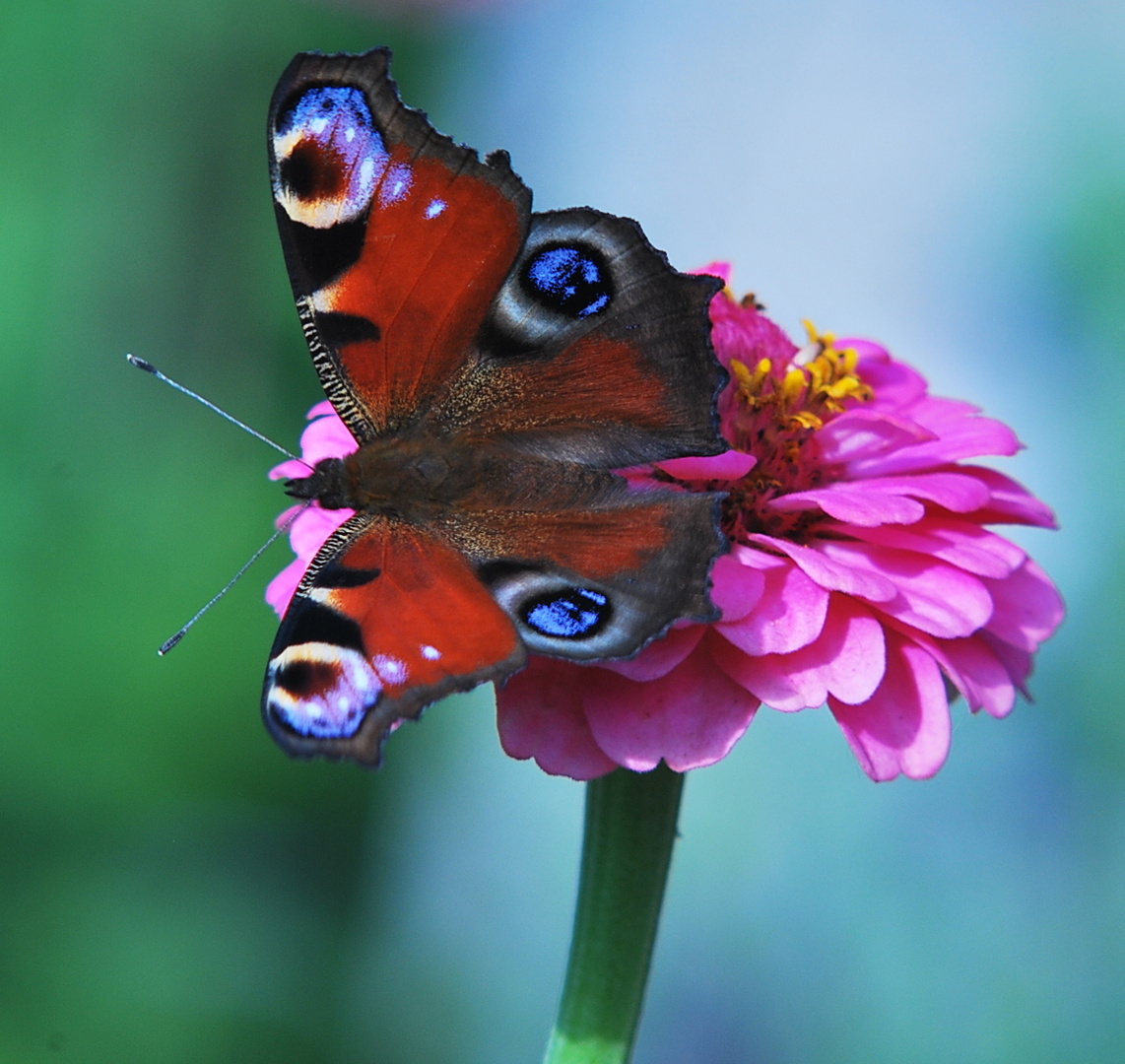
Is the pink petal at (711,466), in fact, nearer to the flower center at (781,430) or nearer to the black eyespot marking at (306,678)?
the flower center at (781,430)

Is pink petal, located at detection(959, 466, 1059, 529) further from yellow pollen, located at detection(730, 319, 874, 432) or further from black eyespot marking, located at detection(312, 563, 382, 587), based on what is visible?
black eyespot marking, located at detection(312, 563, 382, 587)

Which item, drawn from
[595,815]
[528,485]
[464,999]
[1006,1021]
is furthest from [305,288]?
[464,999]

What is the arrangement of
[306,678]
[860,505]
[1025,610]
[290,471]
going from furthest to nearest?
[290,471]
[1025,610]
[860,505]
[306,678]

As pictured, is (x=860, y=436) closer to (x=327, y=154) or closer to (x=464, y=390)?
(x=464, y=390)

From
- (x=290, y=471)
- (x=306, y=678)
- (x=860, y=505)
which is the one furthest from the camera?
(x=290, y=471)

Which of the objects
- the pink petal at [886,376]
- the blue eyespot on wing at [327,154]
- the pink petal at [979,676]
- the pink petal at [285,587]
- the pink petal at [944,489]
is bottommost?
the pink petal at [285,587]

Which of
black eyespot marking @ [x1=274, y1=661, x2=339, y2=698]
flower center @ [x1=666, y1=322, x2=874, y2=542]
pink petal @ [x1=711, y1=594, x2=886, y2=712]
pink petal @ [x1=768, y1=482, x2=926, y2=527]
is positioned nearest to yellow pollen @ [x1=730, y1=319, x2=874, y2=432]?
flower center @ [x1=666, y1=322, x2=874, y2=542]

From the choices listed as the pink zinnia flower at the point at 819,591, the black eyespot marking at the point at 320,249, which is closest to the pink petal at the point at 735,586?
the pink zinnia flower at the point at 819,591

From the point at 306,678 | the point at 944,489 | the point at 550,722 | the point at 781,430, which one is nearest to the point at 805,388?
the point at 781,430
